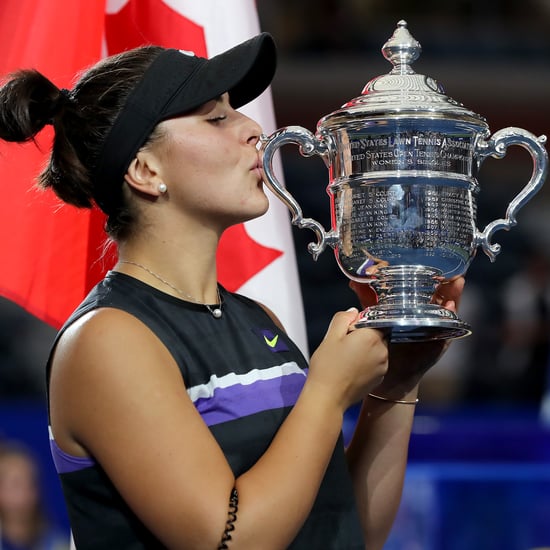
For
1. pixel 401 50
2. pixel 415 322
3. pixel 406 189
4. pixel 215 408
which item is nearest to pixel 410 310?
pixel 415 322

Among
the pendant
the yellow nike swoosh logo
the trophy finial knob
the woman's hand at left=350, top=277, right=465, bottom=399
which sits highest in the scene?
the trophy finial knob

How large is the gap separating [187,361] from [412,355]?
13.1 inches

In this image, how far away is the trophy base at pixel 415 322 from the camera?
1.18m

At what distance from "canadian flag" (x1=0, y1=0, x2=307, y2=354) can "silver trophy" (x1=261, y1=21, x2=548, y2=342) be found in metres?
0.38

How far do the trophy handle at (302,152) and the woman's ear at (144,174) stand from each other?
123 millimetres

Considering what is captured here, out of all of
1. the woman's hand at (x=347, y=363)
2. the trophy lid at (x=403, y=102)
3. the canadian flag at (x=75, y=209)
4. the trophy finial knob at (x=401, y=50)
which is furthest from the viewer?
the canadian flag at (x=75, y=209)

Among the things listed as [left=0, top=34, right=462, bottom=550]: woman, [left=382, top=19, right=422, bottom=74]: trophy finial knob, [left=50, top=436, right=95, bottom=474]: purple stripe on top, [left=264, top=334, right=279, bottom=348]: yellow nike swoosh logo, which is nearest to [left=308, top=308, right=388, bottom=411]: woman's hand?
[left=0, top=34, right=462, bottom=550]: woman

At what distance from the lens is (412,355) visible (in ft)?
4.44

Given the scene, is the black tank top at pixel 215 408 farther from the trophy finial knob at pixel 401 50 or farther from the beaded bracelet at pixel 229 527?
the trophy finial knob at pixel 401 50

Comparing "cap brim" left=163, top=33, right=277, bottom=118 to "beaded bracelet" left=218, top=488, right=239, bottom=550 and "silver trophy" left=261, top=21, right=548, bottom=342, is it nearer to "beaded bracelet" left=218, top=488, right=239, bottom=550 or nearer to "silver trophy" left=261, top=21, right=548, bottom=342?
"silver trophy" left=261, top=21, right=548, bottom=342

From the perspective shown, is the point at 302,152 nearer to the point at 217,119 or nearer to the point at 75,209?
the point at 217,119

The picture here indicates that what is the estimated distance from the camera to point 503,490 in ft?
7.43

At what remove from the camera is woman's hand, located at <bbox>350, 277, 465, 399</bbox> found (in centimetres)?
134

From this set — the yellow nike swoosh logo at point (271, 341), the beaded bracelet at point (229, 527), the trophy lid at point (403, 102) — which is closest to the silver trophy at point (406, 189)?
the trophy lid at point (403, 102)
